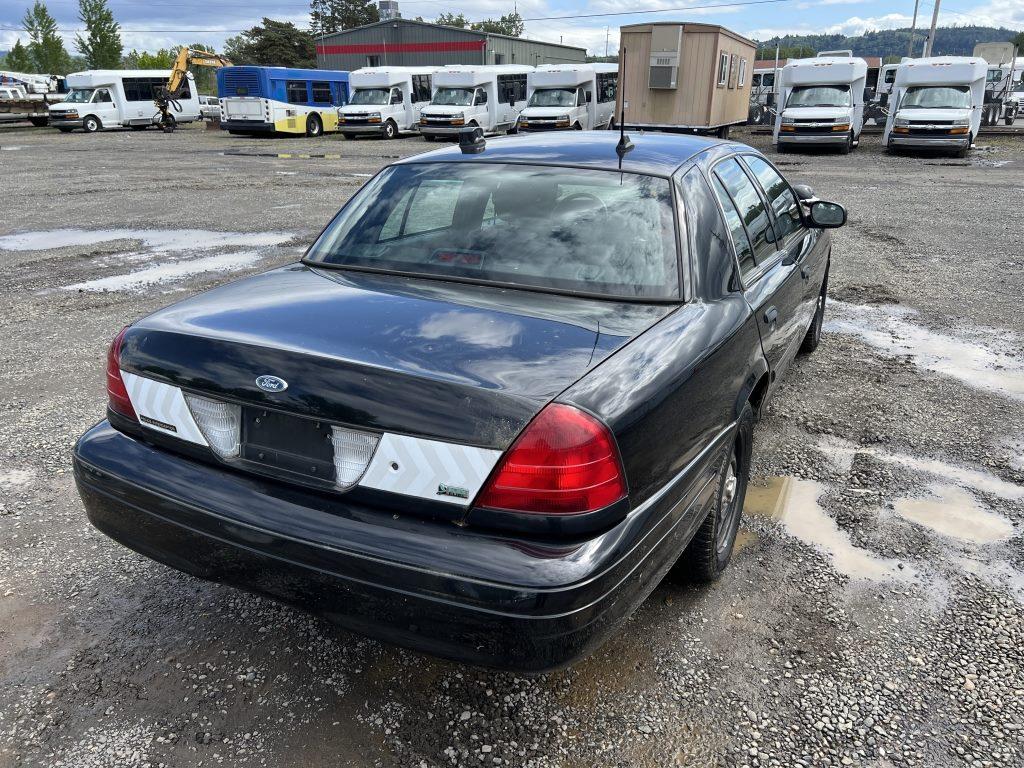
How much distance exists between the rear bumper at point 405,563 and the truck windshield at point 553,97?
1091 inches

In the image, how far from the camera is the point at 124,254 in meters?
9.09

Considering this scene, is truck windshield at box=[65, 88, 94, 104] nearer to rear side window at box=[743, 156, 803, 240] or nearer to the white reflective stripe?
rear side window at box=[743, 156, 803, 240]

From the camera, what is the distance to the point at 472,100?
2958 centimetres

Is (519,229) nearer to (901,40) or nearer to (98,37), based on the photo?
(98,37)

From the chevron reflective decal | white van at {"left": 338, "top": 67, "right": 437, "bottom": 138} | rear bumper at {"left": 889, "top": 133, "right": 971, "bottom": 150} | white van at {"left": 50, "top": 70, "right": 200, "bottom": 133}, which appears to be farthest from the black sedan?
white van at {"left": 50, "top": 70, "right": 200, "bottom": 133}

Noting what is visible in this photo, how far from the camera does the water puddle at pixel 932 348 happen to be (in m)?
5.19

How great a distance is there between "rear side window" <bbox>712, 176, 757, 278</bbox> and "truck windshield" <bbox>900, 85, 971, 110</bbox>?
23.2m

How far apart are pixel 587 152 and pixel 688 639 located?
198cm

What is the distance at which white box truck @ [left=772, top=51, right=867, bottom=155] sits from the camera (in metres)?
22.6

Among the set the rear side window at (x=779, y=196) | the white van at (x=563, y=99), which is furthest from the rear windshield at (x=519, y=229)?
the white van at (x=563, y=99)

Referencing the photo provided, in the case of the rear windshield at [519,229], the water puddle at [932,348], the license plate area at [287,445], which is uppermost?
the rear windshield at [519,229]

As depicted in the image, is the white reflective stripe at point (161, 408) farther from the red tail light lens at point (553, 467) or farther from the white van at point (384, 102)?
the white van at point (384, 102)

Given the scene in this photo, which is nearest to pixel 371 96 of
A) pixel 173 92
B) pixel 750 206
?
pixel 173 92

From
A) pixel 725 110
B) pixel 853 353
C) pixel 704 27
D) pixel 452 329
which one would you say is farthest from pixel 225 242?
pixel 725 110
